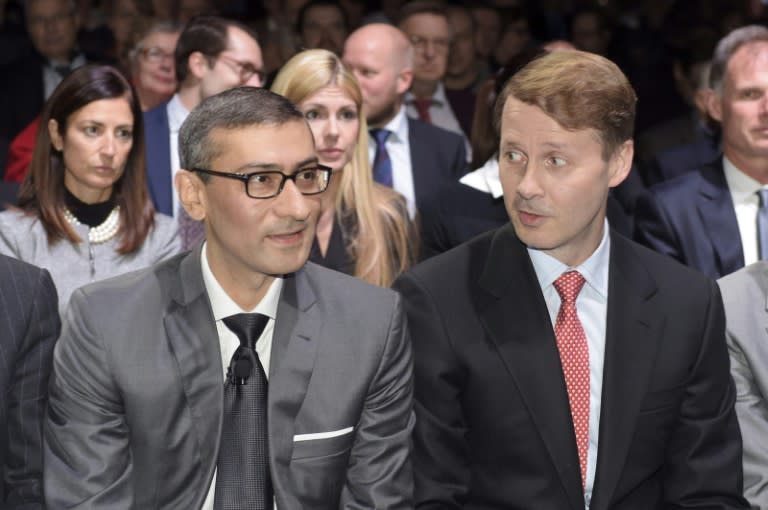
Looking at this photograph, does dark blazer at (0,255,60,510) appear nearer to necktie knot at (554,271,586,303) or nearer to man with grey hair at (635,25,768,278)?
necktie knot at (554,271,586,303)

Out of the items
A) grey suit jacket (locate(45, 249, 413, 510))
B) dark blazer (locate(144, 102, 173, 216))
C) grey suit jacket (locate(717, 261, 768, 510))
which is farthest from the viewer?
dark blazer (locate(144, 102, 173, 216))

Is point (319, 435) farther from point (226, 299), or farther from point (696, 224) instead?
point (696, 224)

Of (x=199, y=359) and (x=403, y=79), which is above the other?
(x=403, y=79)

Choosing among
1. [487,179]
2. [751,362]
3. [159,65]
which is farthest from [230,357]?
[159,65]

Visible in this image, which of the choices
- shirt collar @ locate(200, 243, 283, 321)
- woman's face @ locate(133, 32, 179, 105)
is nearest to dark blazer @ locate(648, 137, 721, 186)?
woman's face @ locate(133, 32, 179, 105)

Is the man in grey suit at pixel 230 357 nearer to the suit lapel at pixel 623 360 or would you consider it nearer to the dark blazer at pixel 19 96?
the suit lapel at pixel 623 360

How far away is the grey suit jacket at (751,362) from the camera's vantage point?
3.07 meters

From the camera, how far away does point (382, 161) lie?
514cm

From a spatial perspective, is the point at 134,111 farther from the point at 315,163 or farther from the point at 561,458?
the point at 561,458

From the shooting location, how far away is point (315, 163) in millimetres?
2809

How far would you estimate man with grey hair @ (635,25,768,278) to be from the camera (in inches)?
161

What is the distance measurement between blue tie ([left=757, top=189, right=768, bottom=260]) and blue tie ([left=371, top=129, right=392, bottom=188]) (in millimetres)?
1535

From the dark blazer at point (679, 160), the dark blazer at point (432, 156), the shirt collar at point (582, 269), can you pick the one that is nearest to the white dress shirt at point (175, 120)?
the dark blazer at point (432, 156)

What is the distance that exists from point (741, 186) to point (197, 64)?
2.46 m
